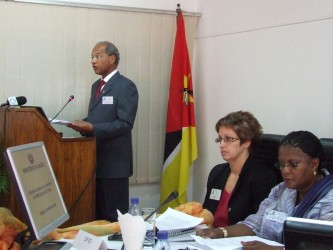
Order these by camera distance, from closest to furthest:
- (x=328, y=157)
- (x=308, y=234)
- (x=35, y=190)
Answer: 1. (x=308, y=234)
2. (x=35, y=190)
3. (x=328, y=157)

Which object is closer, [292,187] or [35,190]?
[35,190]

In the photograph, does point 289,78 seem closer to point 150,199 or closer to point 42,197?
point 150,199

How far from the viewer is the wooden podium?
9.03 feet

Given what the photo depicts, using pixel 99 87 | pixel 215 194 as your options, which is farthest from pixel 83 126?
pixel 215 194

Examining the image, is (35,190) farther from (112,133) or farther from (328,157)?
(112,133)

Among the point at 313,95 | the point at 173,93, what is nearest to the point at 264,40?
the point at 313,95

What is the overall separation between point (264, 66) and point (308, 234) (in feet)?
9.20

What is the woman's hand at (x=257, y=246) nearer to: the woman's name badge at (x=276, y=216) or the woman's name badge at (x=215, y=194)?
the woman's name badge at (x=276, y=216)

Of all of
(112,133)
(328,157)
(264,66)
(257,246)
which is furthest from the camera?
(264,66)

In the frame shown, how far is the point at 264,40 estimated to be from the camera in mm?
3570

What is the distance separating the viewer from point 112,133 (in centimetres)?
333

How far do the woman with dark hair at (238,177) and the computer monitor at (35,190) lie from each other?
0.98 m

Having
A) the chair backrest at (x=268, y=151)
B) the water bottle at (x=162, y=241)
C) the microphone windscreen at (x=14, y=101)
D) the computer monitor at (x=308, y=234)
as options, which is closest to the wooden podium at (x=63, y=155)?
the microphone windscreen at (x=14, y=101)

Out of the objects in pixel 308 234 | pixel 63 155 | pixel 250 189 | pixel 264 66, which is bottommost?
pixel 250 189
